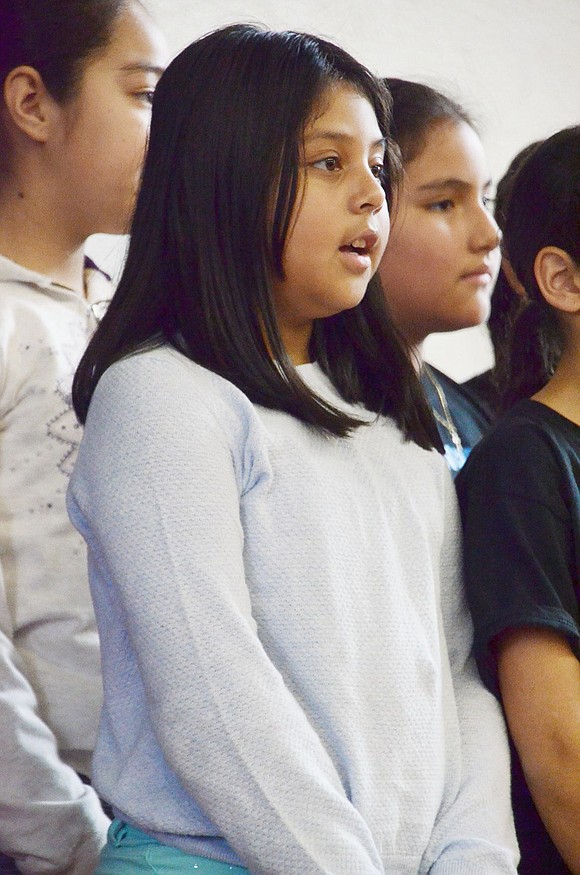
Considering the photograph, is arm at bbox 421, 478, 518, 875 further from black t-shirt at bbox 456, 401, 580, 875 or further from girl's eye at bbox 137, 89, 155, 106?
girl's eye at bbox 137, 89, 155, 106

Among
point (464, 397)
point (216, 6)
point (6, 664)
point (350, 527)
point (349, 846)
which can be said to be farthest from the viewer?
point (216, 6)

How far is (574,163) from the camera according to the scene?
120 centimetres

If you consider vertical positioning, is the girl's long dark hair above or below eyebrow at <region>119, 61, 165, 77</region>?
below

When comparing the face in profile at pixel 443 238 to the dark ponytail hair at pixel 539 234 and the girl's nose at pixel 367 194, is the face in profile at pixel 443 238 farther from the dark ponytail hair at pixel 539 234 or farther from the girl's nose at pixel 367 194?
the girl's nose at pixel 367 194

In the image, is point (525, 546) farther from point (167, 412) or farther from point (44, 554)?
point (44, 554)

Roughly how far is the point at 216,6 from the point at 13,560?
3.58 feet

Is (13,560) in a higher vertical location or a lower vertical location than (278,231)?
lower

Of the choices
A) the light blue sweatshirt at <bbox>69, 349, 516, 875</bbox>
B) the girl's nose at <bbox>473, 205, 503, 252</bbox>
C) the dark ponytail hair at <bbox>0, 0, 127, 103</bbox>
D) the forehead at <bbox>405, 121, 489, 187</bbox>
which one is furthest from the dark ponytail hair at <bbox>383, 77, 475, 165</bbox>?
the light blue sweatshirt at <bbox>69, 349, 516, 875</bbox>

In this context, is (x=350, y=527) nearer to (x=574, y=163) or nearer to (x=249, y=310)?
(x=249, y=310)

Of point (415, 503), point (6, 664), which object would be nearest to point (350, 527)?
point (415, 503)

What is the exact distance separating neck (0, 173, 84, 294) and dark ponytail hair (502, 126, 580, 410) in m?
0.54

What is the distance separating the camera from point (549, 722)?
3.15ft

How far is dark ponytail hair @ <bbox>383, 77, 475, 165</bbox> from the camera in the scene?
4.82ft

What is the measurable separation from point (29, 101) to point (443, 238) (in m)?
0.55
